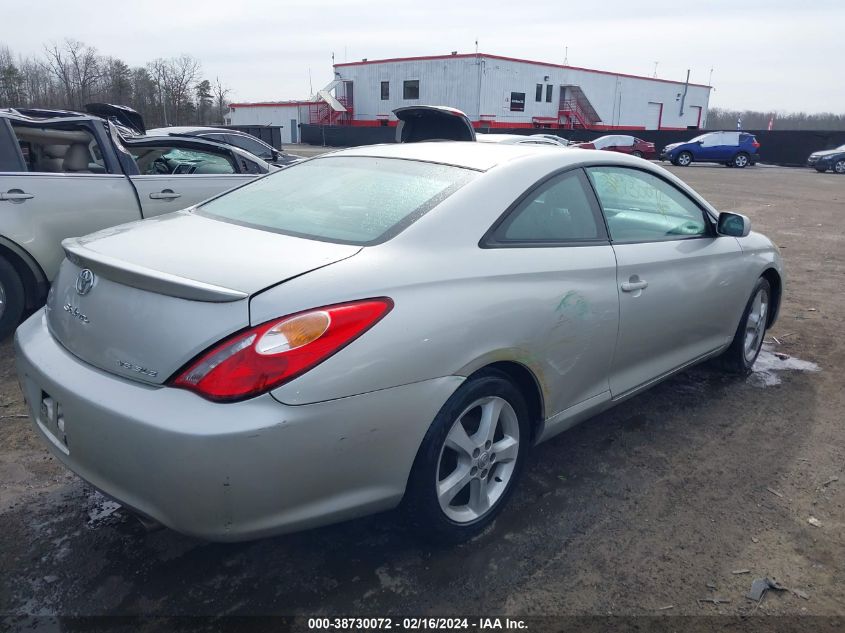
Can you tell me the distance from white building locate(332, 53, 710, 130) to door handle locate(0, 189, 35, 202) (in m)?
35.6

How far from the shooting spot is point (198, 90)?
5734 centimetres

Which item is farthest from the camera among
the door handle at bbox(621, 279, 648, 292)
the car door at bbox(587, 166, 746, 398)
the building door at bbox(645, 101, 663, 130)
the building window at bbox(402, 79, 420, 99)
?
the building door at bbox(645, 101, 663, 130)

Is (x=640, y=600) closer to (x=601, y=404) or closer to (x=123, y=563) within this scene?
(x=601, y=404)

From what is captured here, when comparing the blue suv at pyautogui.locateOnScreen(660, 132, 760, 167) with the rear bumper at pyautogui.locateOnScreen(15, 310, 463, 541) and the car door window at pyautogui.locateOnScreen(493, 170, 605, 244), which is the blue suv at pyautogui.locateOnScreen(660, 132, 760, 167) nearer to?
the car door window at pyautogui.locateOnScreen(493, 170, 605, 244)

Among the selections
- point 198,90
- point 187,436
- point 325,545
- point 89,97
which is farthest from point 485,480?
point 198,90

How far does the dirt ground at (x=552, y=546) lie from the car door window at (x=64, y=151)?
221 centimetres

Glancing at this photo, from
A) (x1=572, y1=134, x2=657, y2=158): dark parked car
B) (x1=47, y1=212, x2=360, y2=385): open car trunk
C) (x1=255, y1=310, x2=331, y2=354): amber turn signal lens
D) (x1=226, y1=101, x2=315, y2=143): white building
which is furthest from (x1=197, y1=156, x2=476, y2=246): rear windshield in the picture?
(x1=226, y1=101, x2=315, y2=143): white building

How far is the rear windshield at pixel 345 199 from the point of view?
2.52 metres

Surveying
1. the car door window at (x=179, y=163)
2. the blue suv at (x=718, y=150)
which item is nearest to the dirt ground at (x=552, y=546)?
the car door window at (x=179, y=163)

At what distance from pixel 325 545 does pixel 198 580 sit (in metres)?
0.48

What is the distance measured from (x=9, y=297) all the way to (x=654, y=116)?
52.3 metres

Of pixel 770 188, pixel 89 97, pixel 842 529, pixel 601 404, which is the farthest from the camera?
pixel 89 97

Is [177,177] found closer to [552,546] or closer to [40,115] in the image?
[40,115]

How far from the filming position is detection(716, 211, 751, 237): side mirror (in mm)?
3846
